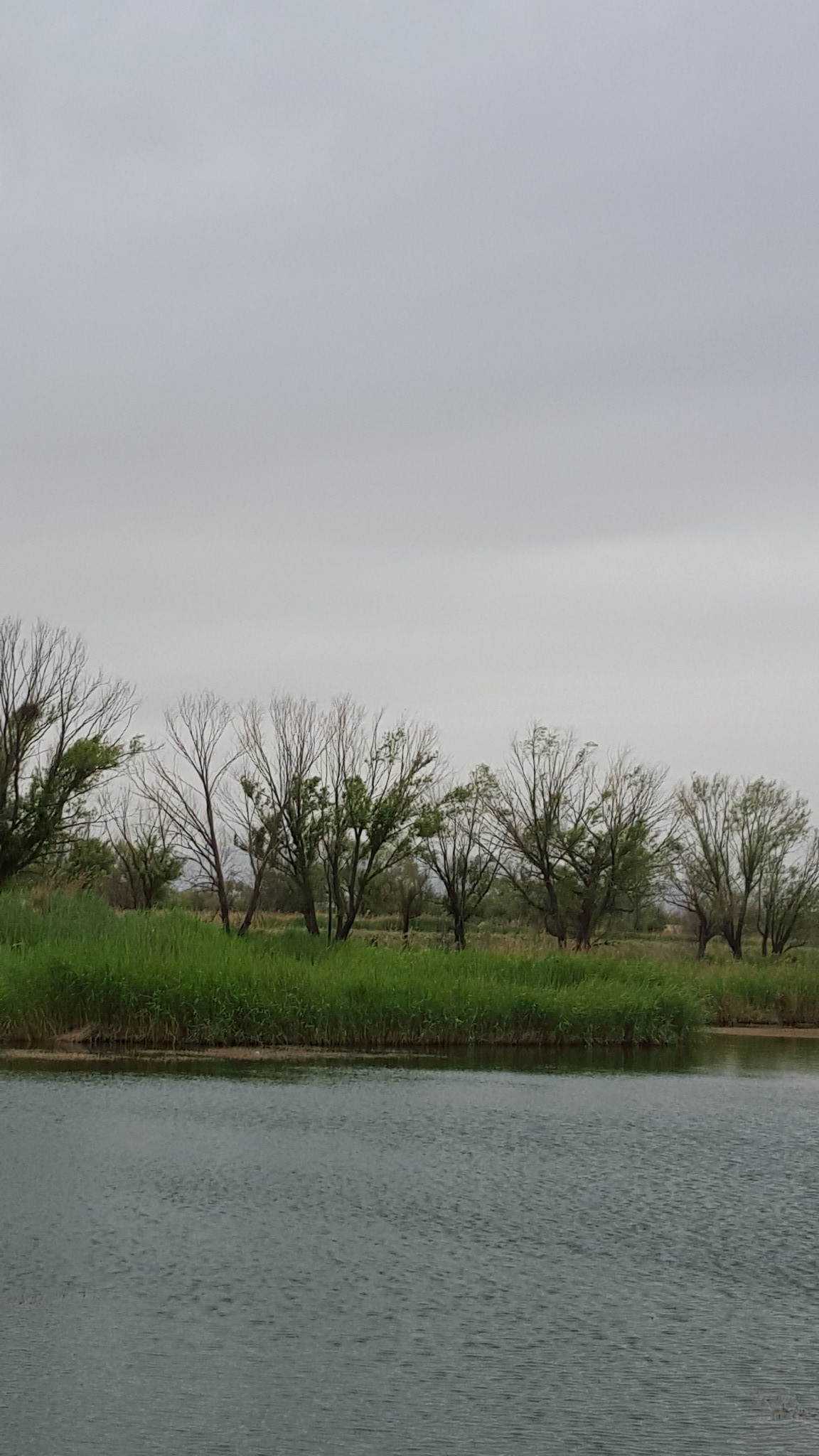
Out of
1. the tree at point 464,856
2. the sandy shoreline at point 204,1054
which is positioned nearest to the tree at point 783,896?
the tree at point 464,856

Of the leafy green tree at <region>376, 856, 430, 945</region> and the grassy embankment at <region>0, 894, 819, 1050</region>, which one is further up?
the leafy green tree at <region>376, 856, 430, 945</region>

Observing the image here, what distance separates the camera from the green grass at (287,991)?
20.4m

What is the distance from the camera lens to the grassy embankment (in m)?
20.4

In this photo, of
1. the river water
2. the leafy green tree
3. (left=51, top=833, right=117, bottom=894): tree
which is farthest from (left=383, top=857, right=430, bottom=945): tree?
the river water

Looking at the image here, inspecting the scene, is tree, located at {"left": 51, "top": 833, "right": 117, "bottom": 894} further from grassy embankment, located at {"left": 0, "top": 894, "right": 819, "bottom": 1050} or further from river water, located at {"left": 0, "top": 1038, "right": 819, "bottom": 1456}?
river water, located at {"left": 0, "top": 1038, "right": 819, "bottom": 1456}

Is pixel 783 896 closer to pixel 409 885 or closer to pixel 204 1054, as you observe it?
pixel 409 885

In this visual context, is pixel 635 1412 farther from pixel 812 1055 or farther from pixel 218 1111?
pixel 812 1055

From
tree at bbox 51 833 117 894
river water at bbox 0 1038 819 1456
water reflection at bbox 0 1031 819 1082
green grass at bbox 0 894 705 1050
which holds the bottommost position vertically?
river water at bbox 0 1038 819 1456

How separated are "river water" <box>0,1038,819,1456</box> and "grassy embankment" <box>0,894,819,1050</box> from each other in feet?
12.5

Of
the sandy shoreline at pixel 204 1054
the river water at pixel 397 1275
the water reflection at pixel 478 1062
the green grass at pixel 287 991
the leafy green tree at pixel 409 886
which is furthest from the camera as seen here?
the leafy green tree at pixel 409 886

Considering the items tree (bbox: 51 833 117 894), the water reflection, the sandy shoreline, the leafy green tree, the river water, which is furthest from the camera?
the leafy green tree

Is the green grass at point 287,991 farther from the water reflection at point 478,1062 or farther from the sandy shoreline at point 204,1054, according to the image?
the water reflection at point 478,1062

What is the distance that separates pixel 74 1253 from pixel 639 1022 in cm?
1588

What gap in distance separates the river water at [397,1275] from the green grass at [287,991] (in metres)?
3.81
